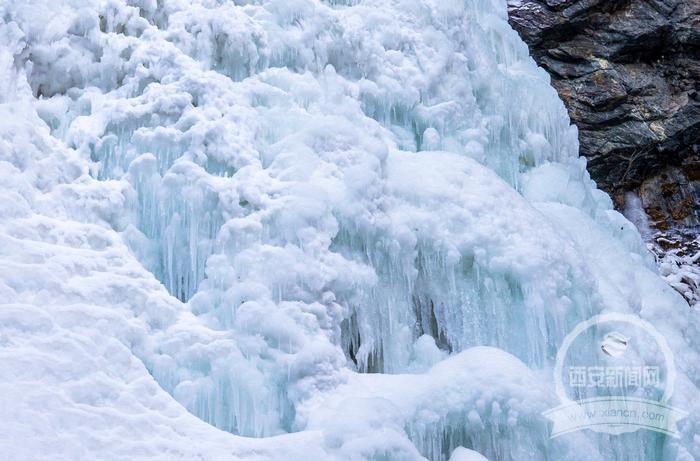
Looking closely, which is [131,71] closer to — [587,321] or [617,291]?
[587,321]

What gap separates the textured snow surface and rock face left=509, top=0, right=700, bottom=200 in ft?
11.3

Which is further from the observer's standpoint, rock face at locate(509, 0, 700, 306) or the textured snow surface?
rock face at locate(509, 0, 700, 306)

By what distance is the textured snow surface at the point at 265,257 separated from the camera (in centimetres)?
274

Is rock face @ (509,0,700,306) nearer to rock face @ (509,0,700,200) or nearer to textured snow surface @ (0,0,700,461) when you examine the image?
rock face @ (509,0,700,200)

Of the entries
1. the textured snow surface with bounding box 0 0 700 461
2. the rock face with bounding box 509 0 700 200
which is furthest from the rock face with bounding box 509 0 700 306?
the textured snow surface with bounding box 0 0 700 461

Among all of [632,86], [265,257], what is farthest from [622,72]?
[265,257]

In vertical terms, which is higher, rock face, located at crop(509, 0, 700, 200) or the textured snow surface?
the textured snow surface

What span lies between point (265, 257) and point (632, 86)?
235 inches

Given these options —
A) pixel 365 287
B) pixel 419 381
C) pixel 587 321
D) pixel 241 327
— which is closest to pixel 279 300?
pixel 241 327

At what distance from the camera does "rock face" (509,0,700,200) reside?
773cm

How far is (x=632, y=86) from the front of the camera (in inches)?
308

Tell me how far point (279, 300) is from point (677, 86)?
6478 millimetres

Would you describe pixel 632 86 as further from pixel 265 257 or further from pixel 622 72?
pixel 265 257

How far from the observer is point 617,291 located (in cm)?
441
